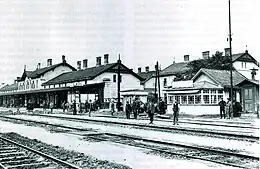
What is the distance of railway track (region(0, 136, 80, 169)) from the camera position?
25.7 feet

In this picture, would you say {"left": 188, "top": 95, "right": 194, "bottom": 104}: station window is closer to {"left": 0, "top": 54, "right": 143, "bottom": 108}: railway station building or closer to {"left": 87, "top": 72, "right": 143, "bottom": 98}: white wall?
{"left": 0, "top": 54, "right": 143, "bottom": 108}: railway station building

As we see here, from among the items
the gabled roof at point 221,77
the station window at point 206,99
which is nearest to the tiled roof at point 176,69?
the gabled roof at point 221,77

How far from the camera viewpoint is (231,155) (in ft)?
29.3

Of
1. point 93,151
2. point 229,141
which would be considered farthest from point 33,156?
point 229,141

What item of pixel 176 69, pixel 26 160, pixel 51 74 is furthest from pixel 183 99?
pixel 51 74

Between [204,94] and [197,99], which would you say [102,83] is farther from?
[204,94]

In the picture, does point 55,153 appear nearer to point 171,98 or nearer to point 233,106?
point 233,106

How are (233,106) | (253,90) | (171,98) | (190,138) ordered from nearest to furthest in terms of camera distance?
(190,138), (233,106), (253,90), (171,98)

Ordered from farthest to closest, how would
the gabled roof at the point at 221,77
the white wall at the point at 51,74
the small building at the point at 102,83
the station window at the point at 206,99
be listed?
the white wall at the point at 51,74
the small building at the point at 102,83
the gabled roof at the point at 221,77
the station window at the point at 206,99

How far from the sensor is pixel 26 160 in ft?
28.3

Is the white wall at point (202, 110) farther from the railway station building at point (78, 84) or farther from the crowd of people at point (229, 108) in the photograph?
the railway station building at point (78, 84)

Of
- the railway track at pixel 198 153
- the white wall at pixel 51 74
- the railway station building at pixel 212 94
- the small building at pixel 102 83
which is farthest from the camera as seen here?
the white wall at pixel 51 74

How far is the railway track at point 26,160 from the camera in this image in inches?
309

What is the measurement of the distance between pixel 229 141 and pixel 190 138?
1456 millimetres
